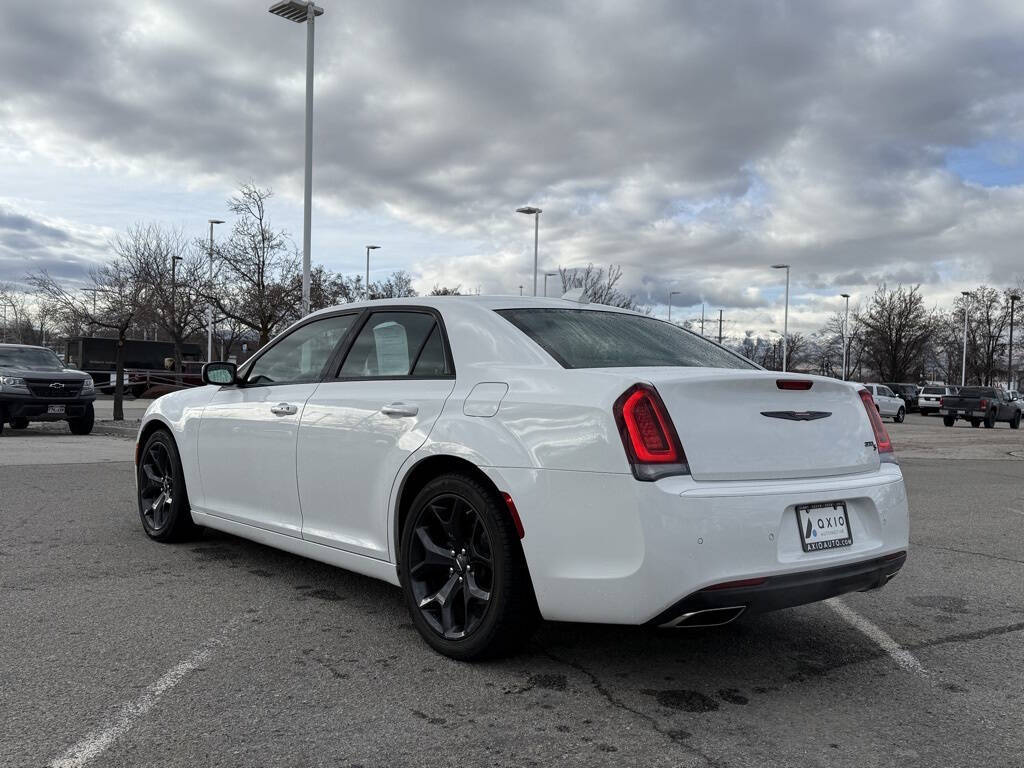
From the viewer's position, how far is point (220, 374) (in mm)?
5238

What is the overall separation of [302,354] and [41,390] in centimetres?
1269

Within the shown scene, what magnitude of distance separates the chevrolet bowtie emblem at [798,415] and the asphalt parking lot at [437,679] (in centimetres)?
106

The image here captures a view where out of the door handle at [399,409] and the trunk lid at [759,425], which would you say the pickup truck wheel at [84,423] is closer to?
the door handle at [399,409]

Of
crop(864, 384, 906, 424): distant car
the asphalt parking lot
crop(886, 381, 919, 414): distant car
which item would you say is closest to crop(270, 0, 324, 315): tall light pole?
the asphalt parking lot

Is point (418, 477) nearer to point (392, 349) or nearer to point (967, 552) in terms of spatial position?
point (392, 349)

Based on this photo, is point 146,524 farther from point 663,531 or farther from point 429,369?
point 663,531

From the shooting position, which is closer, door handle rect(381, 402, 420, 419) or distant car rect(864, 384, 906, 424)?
door handle rect(381, 402, 420, 419)

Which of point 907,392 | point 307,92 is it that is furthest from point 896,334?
Result: point 307,92

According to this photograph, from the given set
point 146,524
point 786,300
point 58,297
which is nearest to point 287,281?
point 58,297

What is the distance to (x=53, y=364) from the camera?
16.6m

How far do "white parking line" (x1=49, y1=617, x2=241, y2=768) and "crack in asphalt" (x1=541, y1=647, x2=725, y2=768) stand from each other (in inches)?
57.4

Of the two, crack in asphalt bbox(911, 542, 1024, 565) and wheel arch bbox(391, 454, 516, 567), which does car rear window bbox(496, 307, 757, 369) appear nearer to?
wheel arch bbox(391, 454, 516, 567)

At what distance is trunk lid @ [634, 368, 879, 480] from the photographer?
3.17 m

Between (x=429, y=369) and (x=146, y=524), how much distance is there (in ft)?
10.4
